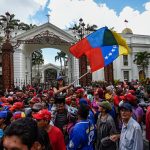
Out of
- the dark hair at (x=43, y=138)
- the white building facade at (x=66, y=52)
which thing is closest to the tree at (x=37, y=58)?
the white building facade at (x=66, y=52)

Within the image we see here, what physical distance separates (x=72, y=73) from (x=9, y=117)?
102 ft

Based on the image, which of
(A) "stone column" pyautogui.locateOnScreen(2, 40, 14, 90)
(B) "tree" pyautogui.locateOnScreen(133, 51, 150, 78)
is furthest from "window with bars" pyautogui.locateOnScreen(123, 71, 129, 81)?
(A) "stone column" pyautogui.locateOnScreen(2, 40, 14, 90)

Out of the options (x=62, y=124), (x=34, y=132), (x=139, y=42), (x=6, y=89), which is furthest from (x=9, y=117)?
(x=139, y=42)

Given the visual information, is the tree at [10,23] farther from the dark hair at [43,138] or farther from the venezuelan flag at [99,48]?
the dark hair at [43,138]

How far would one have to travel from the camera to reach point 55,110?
6.61m

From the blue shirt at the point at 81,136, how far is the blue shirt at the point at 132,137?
1.87 ft

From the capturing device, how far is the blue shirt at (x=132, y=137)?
14.8 feet

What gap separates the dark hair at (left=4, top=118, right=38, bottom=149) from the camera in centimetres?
215

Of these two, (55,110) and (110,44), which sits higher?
(110,44)

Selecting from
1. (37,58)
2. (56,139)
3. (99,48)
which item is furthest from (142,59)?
(56,139)

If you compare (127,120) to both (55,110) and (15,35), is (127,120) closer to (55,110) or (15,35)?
(55,110)

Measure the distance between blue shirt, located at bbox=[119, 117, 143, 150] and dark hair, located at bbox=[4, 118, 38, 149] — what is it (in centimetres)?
254

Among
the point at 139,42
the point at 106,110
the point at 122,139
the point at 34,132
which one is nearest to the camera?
the point at 34,132

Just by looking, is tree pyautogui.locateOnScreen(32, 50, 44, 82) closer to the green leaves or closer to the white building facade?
the green leaves
